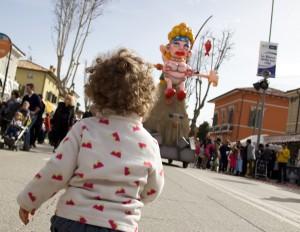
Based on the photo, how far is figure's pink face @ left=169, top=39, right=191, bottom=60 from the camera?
63.1 ft

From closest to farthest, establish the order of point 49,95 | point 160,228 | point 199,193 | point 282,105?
point 160,228 < point 199,193 < point 282,105 < point 49,95

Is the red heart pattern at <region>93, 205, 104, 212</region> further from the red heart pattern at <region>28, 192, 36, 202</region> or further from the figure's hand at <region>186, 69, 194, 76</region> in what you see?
the figure's hand at <region>186, 69, 194, 76</region>

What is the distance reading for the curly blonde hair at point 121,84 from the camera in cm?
276

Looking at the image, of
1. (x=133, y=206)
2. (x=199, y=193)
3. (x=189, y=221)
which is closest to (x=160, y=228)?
(x=189, y=221)

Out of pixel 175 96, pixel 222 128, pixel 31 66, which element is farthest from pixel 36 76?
pixel 175 96

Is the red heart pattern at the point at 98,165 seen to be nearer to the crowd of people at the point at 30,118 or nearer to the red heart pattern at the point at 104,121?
the red heart pattern at the point at 104,121

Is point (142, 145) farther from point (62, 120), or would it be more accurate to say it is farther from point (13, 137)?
point (13, 137)

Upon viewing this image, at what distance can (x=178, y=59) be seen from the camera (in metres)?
19.4

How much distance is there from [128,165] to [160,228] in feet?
11.2

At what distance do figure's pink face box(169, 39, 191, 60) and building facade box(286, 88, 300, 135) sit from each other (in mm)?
32663

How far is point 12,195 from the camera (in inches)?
267

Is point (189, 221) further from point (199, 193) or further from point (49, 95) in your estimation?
point (49, 95)

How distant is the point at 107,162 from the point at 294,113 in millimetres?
51176

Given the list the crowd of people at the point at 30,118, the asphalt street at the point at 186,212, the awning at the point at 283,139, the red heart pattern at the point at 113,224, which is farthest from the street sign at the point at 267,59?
the red heart pattern at the point at 113,224
